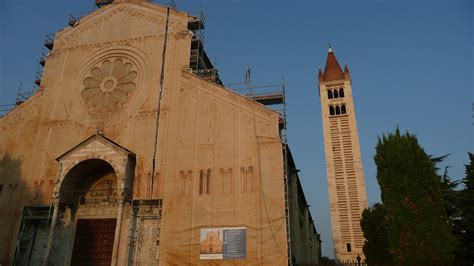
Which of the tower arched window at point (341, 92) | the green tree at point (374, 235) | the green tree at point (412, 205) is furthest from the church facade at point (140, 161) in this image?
the tower arched window at point (341, 92)

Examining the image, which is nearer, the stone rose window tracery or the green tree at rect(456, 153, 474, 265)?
the green tree at rect(456, 153, 474, 265)

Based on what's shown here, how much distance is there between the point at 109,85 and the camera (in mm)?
24156

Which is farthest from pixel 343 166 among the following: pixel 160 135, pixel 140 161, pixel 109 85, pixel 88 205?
pixel 88 205

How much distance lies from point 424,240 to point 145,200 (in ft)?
44.9

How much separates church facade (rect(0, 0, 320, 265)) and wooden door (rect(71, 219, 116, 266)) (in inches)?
2.4

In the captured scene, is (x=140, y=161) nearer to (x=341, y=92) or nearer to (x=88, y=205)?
(x=88, y=205)

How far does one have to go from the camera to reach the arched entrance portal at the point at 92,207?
20688mm

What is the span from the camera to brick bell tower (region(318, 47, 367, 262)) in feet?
131

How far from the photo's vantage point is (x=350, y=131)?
4491 cm

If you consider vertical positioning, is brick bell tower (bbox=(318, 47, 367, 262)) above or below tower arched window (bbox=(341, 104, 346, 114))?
below

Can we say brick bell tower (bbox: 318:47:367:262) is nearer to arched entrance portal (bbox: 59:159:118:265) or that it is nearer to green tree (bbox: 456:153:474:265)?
green tree (bbox: 456:153:474:265)

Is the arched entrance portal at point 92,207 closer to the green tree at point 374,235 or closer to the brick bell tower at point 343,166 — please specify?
the green tree at point 374,235

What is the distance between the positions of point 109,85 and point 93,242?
9809 mm

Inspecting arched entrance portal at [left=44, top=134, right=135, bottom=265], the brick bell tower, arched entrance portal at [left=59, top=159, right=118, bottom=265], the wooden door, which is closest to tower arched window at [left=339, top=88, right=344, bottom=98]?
the brick bell tower
